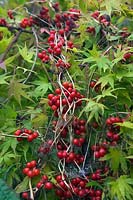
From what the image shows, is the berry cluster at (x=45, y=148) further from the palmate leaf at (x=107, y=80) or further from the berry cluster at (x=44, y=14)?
the berry cluster at (x=44, y=14)

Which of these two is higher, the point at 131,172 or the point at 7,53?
the point at 7,53

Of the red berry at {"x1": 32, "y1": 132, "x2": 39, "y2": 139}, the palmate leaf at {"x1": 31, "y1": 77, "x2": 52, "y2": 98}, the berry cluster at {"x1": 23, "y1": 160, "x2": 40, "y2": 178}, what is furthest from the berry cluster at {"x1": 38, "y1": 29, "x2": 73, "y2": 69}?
the berry cluster at {"x1": 23, "y1": 160, "x2": 40, "y2": 178}

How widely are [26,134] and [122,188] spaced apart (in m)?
0.39

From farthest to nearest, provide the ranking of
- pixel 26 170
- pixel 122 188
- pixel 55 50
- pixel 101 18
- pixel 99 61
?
pixel 101 18 → pixel 55 50 → pixel 99 61 → pixel 26 170 → pixel 122 188

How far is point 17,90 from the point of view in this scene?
181 cm

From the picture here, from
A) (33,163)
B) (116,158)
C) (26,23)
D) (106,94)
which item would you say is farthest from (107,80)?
(26,23)

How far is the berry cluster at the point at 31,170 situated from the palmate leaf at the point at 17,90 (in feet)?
0.88

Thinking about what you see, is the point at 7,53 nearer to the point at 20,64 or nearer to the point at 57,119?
the point at 20,64

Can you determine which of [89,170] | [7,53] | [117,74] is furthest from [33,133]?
[7,53]

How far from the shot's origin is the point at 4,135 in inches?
67.7

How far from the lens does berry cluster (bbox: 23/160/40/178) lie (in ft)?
5.35

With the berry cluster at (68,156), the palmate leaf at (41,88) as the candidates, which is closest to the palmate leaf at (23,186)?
the berry cluster at (68,156)

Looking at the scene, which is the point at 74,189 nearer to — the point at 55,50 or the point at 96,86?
the point at 96,86

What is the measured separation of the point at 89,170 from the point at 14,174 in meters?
0.26
